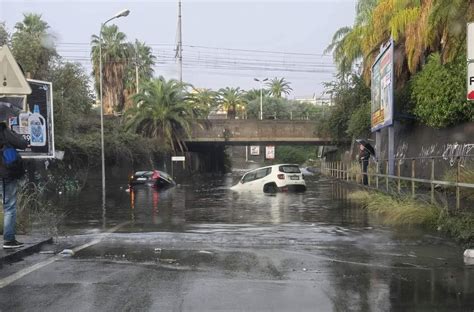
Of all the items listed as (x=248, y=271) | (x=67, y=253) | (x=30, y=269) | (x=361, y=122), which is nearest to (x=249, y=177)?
(x=361, y=122)

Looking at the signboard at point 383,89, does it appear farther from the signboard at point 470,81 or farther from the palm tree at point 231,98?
the palm tree at point 231,98

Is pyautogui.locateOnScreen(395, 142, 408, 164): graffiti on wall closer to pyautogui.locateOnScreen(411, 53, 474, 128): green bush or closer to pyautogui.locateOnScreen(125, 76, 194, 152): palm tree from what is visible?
pyautogui.locateOnScreen(411, 53, 474, 128): green bush

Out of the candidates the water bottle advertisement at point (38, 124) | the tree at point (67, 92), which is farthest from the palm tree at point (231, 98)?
the water bottle advertisement at point (38, 124)

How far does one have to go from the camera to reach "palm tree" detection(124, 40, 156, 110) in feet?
211

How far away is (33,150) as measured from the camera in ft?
55.5

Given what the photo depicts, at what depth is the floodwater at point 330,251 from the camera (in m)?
5.95

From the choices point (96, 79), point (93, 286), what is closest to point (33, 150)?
point (93, 286)

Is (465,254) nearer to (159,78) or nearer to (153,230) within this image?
(153,230)

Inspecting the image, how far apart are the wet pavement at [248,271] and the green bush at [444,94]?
8141 millimetres

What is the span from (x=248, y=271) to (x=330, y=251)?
201 centimetres

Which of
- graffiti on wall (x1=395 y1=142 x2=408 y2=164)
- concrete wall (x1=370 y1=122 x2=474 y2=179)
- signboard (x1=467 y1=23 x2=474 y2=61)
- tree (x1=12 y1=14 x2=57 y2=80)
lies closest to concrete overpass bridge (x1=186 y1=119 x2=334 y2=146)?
tree (x1=12 y1=14 x2=57 y2=80)

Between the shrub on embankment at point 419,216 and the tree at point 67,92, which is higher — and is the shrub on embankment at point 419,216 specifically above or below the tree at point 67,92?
below

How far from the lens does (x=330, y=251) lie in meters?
8.62

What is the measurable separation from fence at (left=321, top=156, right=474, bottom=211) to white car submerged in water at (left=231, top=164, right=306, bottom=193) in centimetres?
289
